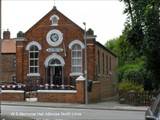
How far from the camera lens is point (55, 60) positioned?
5172 cm

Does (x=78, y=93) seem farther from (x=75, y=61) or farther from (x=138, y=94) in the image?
(x=75, y=61)

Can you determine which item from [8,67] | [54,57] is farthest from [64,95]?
[8,67]

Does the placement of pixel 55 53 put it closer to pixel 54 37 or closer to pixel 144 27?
pixel 54 37

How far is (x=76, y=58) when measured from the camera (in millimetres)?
51000

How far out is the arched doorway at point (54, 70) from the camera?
169 feet

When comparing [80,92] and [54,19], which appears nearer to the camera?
[80,92]

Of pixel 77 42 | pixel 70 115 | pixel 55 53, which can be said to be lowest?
pixel 70 115

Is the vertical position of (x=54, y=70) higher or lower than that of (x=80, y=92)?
higher

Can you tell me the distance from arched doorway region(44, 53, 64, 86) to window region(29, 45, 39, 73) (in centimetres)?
120

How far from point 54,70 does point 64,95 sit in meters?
9.56

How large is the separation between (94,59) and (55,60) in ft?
14.2

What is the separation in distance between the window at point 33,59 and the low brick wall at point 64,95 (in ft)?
30.2

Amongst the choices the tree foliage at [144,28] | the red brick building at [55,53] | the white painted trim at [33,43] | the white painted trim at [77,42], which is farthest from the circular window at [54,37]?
the tree foliage at [144,28]

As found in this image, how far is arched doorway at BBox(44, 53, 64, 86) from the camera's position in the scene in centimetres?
5159
